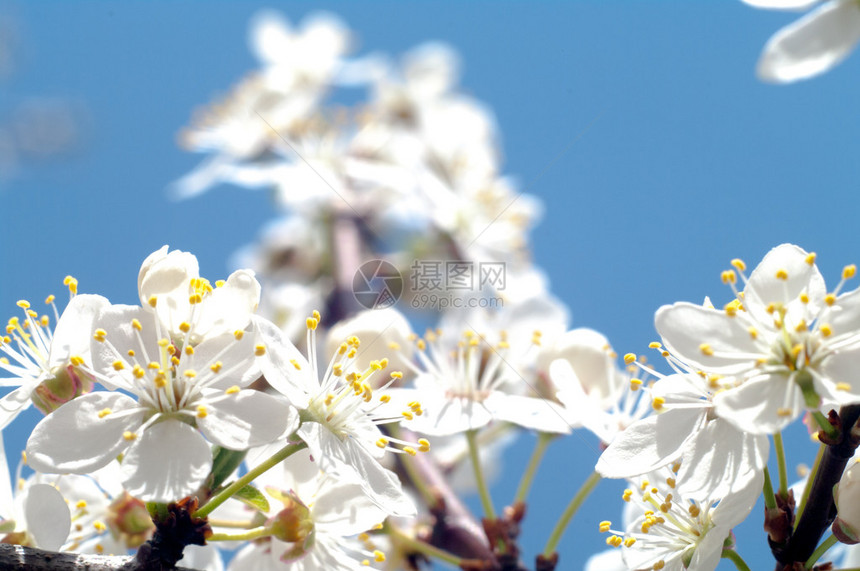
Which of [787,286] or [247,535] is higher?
[787,286]

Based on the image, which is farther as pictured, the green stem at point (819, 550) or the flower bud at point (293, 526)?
the flower bud at point (293, 526)

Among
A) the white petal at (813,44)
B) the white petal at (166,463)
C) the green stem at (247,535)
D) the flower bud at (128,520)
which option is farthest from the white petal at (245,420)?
the white petal at (813,44)

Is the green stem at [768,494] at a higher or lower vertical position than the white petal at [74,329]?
lower

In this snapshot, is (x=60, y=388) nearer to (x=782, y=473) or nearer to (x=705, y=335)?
(x=705, y=335)

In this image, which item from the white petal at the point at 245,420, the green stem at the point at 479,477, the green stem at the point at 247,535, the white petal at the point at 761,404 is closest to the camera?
the white petal at the point at 761,404

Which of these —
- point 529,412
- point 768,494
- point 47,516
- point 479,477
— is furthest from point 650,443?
point 47,516

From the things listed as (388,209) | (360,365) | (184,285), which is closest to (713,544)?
(360,365)

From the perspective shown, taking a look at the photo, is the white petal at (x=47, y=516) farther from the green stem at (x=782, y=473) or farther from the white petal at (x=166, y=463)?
the green stem at (x=782, y=473)

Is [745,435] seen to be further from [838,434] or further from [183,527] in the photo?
[183,527]
